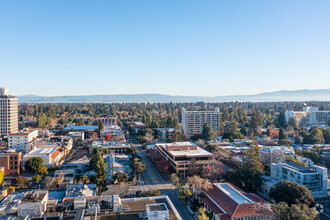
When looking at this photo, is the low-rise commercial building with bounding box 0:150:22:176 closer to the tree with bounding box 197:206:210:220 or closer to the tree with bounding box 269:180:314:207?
the tree with bounding box 197:206:210:220

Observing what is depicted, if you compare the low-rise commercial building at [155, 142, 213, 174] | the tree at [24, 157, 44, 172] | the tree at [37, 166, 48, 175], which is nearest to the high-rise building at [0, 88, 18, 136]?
the tree at [24, 157, 44, 172]

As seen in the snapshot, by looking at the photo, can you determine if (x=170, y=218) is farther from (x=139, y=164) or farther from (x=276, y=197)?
(x=139, y=164)

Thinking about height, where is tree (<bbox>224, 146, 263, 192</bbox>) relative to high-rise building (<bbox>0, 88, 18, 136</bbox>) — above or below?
below

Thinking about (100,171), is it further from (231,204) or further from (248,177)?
(248,177)

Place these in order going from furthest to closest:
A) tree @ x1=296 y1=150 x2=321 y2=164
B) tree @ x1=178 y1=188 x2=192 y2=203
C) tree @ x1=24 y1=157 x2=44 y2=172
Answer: tree @ x1=296 y1=150 x2=321 y2=164 → tree @ x1=24 y1=157 x2=44 y2=172 → tree @ x1=178 y1=188 x2=192 y2=203

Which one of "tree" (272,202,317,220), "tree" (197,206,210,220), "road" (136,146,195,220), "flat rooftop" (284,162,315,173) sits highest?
"flat rooftop" (284,162,315,173)
